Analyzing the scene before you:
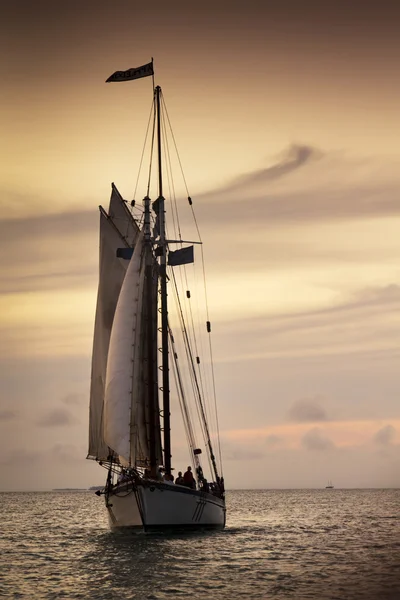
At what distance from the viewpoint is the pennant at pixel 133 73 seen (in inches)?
2790

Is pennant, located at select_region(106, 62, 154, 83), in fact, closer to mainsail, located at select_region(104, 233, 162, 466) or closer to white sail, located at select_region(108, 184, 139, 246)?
white sail, located at select_region(108, 184, 139, 246)

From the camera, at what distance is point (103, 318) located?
71.9m

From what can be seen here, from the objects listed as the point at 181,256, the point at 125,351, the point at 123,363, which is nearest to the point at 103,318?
the point at 181,256

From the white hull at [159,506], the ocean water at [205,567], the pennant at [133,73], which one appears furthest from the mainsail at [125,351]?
the pennant at [133,73]

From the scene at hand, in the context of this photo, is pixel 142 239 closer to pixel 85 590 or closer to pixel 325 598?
pixel 85 590

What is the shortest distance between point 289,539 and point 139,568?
82.0ft

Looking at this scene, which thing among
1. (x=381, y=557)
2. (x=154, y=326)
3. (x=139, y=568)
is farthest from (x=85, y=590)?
(x=154, y=326)

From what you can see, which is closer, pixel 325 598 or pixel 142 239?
pixel 325 598

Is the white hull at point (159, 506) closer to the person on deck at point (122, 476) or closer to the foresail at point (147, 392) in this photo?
the person on deck at point (122, 476)

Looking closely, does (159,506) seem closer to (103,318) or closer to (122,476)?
(122,476)

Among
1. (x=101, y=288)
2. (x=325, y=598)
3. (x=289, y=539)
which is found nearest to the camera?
(x=325, y=598)

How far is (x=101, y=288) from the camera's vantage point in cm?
7275

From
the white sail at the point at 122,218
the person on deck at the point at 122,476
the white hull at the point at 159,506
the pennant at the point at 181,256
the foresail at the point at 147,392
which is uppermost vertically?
the white sail at the point at 122,218

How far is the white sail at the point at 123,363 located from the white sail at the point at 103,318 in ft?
31.8
